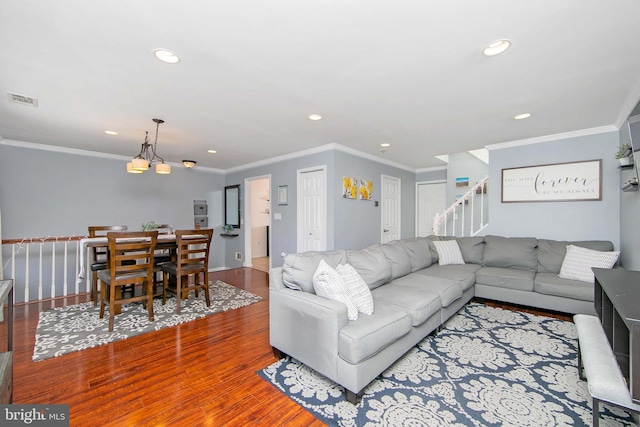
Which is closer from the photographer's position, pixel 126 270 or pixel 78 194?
pixel 126 270

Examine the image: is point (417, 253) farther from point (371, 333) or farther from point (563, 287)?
point (371, 333)

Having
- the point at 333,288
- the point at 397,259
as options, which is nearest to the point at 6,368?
the point at 333,288

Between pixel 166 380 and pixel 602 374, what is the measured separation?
268 centimetres

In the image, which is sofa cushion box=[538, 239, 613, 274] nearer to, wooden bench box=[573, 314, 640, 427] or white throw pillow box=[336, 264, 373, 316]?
wooden bench box=[573, 314, 640, 427]

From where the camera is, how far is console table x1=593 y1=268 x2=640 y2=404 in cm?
112

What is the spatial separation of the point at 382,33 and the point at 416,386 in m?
2.39

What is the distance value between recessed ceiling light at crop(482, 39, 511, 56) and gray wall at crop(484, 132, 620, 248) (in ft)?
9.47

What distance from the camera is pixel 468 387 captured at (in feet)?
6.22

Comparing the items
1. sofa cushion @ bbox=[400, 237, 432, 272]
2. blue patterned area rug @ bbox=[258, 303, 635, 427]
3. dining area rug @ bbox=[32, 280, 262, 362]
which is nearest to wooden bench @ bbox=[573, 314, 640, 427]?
blue patterned area rug @ bbox=[258, 303, 635, 427]

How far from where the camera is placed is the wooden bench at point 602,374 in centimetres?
124

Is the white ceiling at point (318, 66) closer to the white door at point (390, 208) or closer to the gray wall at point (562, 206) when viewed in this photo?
the gray wall at point (562, 206)

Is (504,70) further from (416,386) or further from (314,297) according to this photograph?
(416,386)

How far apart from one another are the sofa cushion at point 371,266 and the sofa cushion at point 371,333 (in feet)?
1.81

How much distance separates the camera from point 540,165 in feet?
13.0
